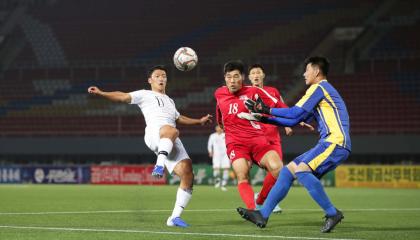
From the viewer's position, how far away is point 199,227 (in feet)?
34.9

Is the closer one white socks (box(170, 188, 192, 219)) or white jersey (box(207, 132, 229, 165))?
white socks (box(170, 188, 192, 219))

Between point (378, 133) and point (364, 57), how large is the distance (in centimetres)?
482

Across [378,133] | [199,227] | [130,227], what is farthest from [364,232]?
[378,133]

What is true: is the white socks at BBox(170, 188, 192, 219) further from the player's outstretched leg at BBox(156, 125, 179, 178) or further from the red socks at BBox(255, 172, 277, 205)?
the red socks at BBox(255, 172, 277, 205)

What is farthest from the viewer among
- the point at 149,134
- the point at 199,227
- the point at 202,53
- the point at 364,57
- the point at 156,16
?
the point at 156,16

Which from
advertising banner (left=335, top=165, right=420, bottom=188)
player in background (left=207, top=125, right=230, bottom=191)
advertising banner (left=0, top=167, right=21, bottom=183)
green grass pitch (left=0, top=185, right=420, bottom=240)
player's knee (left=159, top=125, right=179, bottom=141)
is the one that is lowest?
advertising banner (left=0, top=167, right=21, bottom=183)

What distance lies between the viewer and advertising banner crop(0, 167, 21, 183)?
3350 cm

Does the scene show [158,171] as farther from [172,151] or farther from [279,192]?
[279,192]

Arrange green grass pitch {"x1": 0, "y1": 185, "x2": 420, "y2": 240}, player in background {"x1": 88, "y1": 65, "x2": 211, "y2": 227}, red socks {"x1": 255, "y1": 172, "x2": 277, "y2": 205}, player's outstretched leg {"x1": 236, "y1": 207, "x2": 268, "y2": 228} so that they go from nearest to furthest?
green grass pitch {"x1": 0, "y1": 185, "x2": 420, "y2": 240} < player's outstretched leg {"x1": 236, "y1": 207, "x2": 268, "y2": 228} < player in background {"x1": 88, "y1": 65, "x2": 211, "y2": 227} < red socks {"x1": 255, "y1": 172, "x2": 277, "y2": 205}

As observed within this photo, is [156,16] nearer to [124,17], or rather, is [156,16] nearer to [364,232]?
[124,17]

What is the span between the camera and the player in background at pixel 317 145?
971 cm

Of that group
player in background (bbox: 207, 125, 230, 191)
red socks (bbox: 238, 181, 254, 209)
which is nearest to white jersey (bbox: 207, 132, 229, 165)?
player in background (bbox: 207, 125, 230, 191)

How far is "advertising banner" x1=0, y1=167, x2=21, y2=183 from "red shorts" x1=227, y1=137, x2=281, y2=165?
2352 cm

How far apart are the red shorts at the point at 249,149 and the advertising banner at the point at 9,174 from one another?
23523mm
